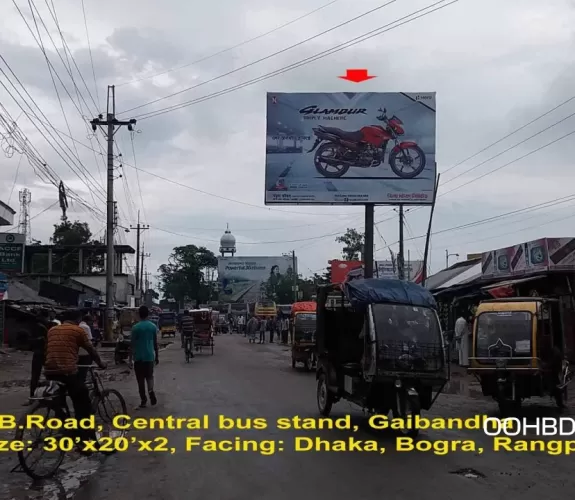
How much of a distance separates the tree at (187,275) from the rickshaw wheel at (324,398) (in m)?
82.5

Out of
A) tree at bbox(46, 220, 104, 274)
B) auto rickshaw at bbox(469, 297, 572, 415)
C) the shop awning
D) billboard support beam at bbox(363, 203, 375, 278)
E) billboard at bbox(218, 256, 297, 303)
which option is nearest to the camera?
auto rickshaw at bbox(469, 297, 572, 415)

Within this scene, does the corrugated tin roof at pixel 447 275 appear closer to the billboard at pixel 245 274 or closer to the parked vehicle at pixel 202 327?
the parked vehicle at pixel 202 327

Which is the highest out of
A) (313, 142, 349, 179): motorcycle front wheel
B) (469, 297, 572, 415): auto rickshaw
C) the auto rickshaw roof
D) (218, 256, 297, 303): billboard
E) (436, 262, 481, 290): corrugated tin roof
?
(313, 142, 349, 179): motorcycle front wheel

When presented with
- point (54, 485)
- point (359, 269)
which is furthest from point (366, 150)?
point (54, 485)

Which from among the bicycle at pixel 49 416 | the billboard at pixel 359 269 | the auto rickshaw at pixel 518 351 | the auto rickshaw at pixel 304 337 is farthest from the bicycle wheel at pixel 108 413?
the billboard at pixel 359 269

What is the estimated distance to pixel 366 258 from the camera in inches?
1193

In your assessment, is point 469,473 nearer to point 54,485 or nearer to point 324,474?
point 324,474

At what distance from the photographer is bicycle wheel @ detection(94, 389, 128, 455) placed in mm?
9195

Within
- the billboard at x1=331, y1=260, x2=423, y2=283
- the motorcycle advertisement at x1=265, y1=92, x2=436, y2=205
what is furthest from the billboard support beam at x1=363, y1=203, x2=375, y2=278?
the billboard at x1=331, y1=260, x2=423, y2=283

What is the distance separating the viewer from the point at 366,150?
94.1 ft

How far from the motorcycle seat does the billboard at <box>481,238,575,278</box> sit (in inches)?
280

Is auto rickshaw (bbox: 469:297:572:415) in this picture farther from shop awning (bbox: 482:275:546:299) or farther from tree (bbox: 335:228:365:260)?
tree (bbox: 335:228:365:260)

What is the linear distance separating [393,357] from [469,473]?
9.59 ft

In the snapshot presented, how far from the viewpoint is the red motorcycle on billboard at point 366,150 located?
94.1ft
